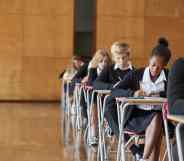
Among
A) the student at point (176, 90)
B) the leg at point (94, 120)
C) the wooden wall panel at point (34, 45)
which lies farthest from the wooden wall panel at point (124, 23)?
the student at point (176, 90)

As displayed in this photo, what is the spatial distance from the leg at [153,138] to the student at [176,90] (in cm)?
71

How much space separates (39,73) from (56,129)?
22.0ft

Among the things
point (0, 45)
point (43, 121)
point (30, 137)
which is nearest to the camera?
point (30, 137)

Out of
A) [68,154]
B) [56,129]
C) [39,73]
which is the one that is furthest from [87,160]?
[39,73]

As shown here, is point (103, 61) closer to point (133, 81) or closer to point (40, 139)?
point (40, 139)

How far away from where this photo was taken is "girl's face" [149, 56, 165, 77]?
394 centimetres

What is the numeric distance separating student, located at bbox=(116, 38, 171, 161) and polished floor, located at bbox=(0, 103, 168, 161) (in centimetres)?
148

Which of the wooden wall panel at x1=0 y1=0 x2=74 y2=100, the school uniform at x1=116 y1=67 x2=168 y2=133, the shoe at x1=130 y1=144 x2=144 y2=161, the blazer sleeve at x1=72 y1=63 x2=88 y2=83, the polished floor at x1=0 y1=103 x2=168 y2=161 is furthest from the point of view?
the wooden wall panel at x1=0 y1=0 x2=74 y2=100

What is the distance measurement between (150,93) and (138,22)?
1109 centimetres

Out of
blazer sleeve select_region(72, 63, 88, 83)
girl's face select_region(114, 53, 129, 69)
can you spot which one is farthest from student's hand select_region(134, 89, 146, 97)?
blazer sleeve select_region(72, 63, 88, 83)

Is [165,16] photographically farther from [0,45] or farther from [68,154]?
[68,154]

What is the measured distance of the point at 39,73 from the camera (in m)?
14.8

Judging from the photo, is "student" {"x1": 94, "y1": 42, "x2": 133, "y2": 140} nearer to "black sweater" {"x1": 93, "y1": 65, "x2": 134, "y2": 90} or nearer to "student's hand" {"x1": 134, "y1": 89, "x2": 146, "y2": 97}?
"black sweater" {"x1": 93, "y1": 65, "x2": 134, "y2": 90}

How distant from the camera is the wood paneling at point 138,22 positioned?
14.9 meters
